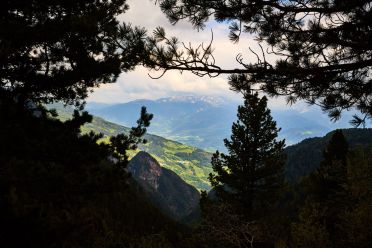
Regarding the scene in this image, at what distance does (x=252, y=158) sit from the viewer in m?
20.1

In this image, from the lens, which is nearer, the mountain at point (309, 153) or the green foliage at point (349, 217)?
the green foliage at point (349, 217)

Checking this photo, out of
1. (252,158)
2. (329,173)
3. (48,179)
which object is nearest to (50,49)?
(48,179)

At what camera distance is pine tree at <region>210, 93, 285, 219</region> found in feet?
65.6

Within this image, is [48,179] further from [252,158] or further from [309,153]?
[309,153]

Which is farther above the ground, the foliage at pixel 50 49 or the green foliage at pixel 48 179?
the foliage at pixel 50 49

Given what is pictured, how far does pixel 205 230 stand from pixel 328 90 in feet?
27.1

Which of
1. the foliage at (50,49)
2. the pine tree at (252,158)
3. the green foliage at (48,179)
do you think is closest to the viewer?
the green foliage at (48,179)

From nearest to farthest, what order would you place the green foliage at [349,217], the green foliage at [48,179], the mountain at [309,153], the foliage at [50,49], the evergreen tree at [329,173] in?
the green foliage at [48,179] → the foliage at [50,49] → the green foliage at [349,217] → the evergreen tree at [329,173] → the mountain at [309,153]

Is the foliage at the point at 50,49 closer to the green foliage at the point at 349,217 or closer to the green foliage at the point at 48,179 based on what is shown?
the green foliage at the point at 48,179

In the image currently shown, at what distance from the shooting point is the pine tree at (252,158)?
1998cm

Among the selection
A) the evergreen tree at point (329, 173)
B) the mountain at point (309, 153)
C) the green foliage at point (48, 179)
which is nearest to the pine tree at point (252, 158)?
→ the evergreen tree at point (329, 173)

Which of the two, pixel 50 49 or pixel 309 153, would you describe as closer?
pixel 50 49

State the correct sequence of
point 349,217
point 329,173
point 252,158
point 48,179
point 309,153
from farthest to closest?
point 309,153 < point 329,173 < point 252,158 < point 349,217 < point 48,179

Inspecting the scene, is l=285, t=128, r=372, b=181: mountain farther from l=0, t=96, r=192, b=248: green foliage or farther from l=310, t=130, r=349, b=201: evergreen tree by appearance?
l=0, t=96, r=192, b=248: green foliage
